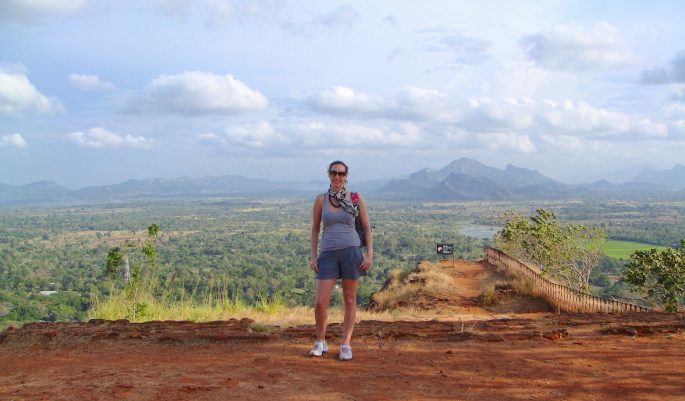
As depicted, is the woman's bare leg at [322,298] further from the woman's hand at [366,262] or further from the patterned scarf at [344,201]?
the patterned scarf at [344,201]

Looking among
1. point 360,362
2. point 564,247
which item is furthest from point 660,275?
point 360,362

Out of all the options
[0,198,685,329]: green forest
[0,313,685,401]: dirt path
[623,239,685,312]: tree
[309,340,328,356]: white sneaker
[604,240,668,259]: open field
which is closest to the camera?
[0,313,685,401]: dirt path

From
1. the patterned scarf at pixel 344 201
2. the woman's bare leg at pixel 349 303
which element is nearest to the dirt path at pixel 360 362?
the woman's bare leg at pixel 349 303

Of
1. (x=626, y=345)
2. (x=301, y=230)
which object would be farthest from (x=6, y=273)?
(x=301, y=230)

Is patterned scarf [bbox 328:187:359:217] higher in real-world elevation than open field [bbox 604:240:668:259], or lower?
higher

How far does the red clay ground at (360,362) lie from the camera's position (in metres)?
4.30

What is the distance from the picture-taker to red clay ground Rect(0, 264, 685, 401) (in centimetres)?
430

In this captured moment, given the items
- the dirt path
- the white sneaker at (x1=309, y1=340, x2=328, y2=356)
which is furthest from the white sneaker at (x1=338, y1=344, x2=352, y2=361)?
the white sneaker at (x1=309, y1=340, x2=328, y2=356)

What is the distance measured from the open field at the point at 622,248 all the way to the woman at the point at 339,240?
42.4 metres

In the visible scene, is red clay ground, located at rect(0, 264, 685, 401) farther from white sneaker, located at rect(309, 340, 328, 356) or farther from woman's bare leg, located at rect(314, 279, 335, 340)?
woman's bare leg, located at rect(314, 279, 335, 340)

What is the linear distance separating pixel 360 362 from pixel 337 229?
122 centimetres

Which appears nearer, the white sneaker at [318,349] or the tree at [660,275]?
the white sneaker at [318,349]

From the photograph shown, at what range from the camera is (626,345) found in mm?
5840

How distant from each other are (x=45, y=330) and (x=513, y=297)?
421 inches
